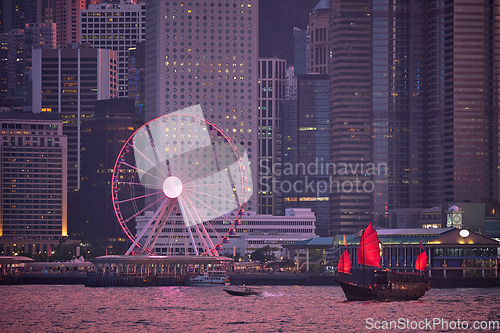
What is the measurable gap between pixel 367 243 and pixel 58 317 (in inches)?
2581

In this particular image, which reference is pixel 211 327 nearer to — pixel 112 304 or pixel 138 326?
pixel 138 326

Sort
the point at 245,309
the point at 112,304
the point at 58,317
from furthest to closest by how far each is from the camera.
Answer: the point at 112,304 → the point at 245,309 → the point at 58,317

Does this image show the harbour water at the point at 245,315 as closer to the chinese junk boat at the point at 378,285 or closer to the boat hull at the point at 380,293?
the boat hull at the point at 380,293

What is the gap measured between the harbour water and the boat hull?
147 centimetres

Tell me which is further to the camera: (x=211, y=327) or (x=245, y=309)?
(x=245, y=309)

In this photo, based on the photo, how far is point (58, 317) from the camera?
523 ft

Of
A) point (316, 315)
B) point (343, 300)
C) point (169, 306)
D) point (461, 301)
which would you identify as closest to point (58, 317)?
point (169, 306)

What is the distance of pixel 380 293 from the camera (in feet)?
600

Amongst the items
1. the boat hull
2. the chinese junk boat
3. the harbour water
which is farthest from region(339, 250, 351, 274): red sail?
the boat hull

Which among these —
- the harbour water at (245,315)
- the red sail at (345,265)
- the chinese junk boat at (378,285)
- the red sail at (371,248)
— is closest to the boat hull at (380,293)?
the chinese junk boat at (378,285)

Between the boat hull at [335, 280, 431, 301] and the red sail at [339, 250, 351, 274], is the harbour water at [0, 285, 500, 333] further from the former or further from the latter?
the red sail at [339, 250, 351, 274]

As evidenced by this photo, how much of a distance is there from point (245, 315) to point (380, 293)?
3360 centimetres

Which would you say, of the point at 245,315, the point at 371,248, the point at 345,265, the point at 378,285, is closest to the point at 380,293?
the point at 378,285

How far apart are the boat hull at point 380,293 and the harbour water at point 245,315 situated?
147 cm
